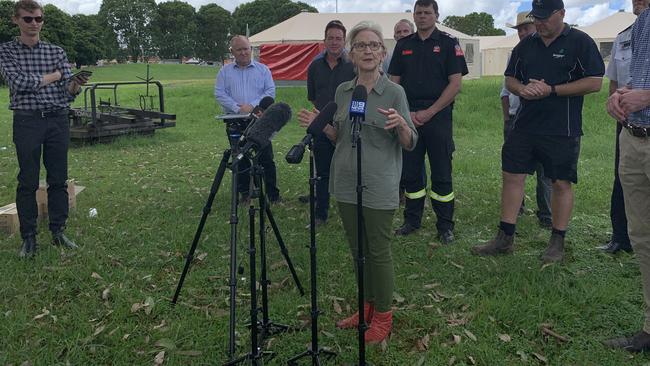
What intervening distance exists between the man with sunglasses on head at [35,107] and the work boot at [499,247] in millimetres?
3962

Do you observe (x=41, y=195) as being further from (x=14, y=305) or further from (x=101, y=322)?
(x=101, y=322)

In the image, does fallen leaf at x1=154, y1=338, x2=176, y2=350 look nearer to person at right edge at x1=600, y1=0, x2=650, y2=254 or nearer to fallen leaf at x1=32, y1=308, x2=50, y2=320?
fallen leaf at x1=32, y1=308, x2=50, y2=320

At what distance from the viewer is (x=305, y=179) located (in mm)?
8594

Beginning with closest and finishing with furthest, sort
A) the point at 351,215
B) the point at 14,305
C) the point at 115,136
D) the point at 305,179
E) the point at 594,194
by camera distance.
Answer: the point at 351,215, the point at 14,305, the point at 594,194, the point at 305,179, the point at 115,136

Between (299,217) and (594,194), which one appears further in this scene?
(594,194)

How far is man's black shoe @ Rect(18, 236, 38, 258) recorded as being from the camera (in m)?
5.07

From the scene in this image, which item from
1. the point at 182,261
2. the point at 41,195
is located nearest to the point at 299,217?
the point at 182,261

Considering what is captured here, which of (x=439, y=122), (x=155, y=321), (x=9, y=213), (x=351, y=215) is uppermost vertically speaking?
(x=439, y=122)

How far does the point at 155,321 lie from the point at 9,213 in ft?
9.47

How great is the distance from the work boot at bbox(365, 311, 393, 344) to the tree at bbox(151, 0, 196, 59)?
92.8 metres

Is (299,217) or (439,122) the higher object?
(439,122)

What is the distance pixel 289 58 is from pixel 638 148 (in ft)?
73.7

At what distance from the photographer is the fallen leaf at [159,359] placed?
3425mm

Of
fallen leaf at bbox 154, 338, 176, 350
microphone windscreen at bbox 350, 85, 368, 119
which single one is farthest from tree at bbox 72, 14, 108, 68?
microphone windscreen at bbox 350, 85, 368, 119
